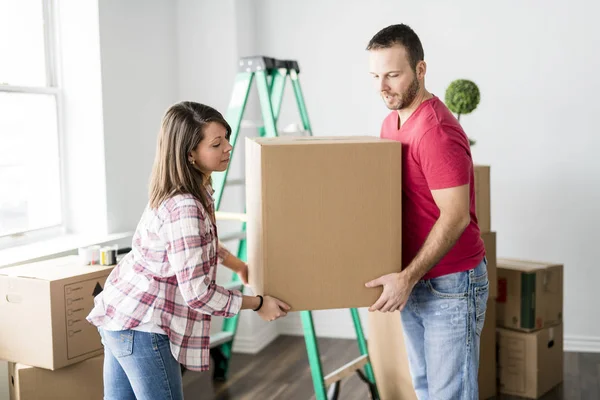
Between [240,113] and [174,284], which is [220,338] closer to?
[240,113]

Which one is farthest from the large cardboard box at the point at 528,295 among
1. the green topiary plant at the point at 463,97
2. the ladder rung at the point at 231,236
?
the ladder rung at the point at 231,236

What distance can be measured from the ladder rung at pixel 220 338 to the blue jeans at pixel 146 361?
1.51m

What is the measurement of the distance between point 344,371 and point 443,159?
57.4 inches

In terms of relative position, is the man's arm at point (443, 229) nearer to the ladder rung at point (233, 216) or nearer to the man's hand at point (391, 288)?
the man's hand at point (391, 288)

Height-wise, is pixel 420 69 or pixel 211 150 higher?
pixel 420 69

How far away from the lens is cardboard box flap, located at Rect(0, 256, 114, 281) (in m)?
2.35

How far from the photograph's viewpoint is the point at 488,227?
303 centimetres

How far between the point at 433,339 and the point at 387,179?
458mm

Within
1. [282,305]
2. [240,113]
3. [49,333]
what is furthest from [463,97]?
[49,333]

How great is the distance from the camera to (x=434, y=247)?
1.76 metres

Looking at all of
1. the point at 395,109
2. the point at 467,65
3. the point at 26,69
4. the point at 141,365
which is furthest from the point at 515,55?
the point at 141,365

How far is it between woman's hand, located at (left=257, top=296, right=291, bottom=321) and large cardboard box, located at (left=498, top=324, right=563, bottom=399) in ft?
6.06

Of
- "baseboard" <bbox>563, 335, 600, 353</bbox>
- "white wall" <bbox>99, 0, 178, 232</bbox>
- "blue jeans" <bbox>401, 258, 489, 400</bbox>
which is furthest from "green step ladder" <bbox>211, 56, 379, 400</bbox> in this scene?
"baseboard" <bbox>563, 335, 600, 353</bbox>

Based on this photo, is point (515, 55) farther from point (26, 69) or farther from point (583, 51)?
point (26, 69)
